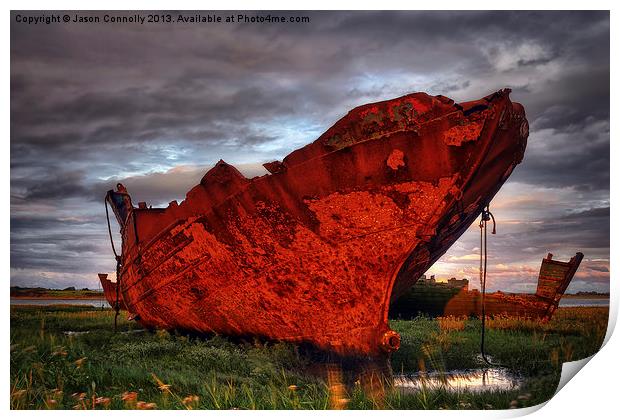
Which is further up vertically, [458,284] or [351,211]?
[351,211]

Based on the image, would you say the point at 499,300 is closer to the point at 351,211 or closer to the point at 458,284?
the point at 458,284

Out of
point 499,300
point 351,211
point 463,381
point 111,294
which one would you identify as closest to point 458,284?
point 499,300

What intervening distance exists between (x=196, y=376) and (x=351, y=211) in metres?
2.08

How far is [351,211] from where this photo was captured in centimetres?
518

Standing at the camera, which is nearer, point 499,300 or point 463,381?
point 463,381

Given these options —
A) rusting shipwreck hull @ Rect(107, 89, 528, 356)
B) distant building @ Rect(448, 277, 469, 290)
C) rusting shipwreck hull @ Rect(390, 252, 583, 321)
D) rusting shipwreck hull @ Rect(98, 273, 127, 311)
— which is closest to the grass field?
rusting shipwreck hull @ Rect(107, 89, 528, 356)

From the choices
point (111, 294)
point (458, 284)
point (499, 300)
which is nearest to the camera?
point (111, 294)

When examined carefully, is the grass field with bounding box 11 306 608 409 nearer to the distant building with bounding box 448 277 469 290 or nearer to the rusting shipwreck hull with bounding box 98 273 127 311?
the rusting shipwreck hull with bounding box 98 273 127 311

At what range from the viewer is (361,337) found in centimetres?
520

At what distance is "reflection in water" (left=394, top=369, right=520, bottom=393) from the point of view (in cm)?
538

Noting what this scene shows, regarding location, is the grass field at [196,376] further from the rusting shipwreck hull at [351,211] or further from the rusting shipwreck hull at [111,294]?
the rusting shipwreck hull at [111,294]

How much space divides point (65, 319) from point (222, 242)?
538 centimetres

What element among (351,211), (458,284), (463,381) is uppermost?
(351,211)
